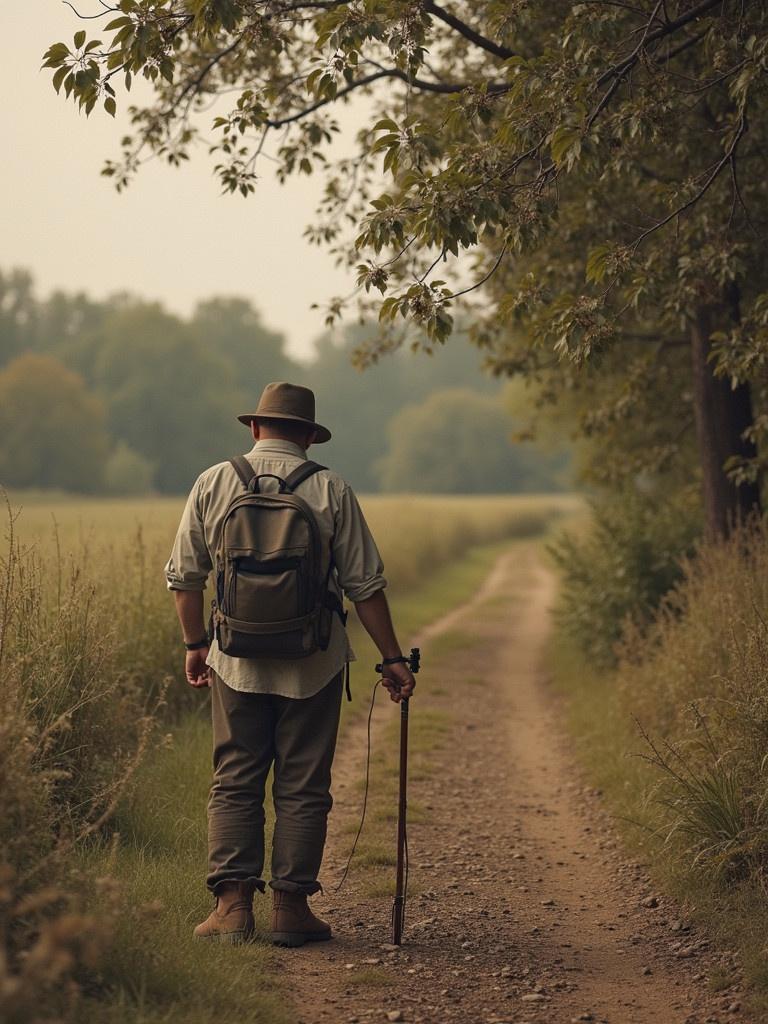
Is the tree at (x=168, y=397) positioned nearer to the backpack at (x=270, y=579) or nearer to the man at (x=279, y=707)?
the man at (x=279, y=707)

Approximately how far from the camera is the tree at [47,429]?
63.3 meters

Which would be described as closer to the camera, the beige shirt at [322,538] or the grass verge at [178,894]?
the grass verge at [178,894]

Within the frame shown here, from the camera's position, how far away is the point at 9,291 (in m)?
88.8

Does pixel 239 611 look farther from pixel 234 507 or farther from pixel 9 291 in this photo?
pixel 9 291

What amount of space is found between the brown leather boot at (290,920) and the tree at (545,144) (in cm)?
309

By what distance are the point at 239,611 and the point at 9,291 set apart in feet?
298

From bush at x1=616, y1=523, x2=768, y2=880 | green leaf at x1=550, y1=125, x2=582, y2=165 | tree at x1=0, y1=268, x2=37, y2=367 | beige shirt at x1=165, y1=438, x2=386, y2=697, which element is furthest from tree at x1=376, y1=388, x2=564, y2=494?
beige shirt at x1=165, y1=438, x2=386, y2=697

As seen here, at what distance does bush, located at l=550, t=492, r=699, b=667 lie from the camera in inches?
481

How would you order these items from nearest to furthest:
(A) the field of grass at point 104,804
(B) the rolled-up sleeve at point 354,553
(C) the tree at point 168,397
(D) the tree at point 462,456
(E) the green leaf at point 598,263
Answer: (A) the field of grass at point 104,804
(B) the rolled-up sleeve at point 354,553
(E) the green leaf at point 598,263
(C) the tree at point 168,397
(D) the tree at point 462,456

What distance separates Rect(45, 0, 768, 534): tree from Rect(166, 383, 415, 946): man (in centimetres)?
156

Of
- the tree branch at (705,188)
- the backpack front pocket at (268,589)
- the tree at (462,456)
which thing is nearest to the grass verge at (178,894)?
the backpack front pocket at (268,589)

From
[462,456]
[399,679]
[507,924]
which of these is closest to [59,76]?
[399,679]

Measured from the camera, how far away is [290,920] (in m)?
4.97

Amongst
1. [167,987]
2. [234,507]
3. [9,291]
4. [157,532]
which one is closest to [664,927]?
[167,987]
